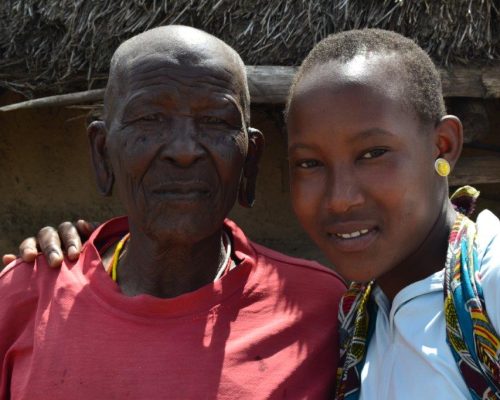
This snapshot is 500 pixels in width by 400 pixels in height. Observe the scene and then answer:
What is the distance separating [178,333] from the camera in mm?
2096

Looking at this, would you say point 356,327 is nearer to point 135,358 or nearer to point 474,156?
point 135,358

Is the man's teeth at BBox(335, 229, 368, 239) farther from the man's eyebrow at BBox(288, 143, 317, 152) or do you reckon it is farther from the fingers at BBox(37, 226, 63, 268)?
the fingers at BBox(37, 226, 63, 268)

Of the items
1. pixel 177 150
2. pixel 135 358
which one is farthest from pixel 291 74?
pixel 135 358

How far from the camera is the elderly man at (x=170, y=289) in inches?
80.5

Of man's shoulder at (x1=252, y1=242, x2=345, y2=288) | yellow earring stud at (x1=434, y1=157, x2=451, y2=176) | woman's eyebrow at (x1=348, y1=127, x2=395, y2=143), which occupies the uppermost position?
woman's eyebrow at (x1=348, y1=127, x2=395, y2=143)

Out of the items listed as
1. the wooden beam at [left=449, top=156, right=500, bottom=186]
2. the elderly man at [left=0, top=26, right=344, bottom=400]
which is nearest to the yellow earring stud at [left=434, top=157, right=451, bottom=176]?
the elderly man at [left=0, top=26, right=344, bottom=400]

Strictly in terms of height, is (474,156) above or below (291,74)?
below

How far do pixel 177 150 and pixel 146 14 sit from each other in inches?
86.2

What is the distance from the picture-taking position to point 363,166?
1.93 m

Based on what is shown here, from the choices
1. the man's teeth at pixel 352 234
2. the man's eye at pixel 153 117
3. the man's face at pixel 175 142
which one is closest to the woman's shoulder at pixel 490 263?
the man's teeth at pixel 352 234

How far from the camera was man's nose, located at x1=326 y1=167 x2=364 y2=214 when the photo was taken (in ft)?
6.29

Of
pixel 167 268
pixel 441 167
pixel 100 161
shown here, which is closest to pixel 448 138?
pixel 441 167

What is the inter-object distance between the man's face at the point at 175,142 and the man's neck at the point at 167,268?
0.37ft

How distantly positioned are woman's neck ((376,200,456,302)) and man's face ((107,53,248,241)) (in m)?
0.54
